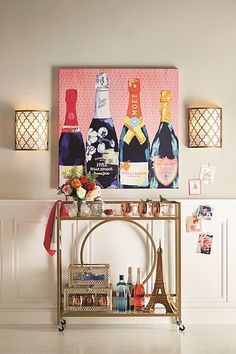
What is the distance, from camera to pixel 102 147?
4.98m

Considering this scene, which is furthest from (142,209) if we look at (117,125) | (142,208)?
(117,125)

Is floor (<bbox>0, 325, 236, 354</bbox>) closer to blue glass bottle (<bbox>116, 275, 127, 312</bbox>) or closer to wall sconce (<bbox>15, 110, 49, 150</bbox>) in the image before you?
blue glass bottle (<bbox>116, 275, 127, 312</bbox>)

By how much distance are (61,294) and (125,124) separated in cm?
136

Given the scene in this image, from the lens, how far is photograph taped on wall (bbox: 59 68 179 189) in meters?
4.98

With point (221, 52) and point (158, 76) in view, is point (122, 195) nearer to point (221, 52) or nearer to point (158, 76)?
point (158, 76)

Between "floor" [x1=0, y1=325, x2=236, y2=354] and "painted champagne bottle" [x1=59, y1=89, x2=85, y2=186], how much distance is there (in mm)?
1139

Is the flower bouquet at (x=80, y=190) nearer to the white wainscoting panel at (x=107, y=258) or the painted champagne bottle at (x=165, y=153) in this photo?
the white wainscoting panel at (x=107, y=258)

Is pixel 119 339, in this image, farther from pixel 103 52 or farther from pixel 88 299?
pixel 103 52

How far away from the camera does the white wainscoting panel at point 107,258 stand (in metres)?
4.99

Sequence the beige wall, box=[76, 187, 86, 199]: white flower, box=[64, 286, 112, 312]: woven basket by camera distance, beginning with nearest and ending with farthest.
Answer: box=[76, 187, 86, 199]: white flower < box=[64, 286, 112, 312]: woven basket < the beige wall

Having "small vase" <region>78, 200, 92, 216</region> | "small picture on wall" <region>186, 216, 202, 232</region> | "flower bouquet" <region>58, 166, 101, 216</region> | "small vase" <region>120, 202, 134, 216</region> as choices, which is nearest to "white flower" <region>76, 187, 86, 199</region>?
"flower bouquet" <region>58, 166, 101, 216</region>

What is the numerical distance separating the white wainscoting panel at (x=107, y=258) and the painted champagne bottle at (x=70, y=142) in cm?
34

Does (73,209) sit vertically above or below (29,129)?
below

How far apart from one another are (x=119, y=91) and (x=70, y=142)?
1.77ft
